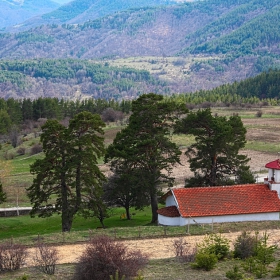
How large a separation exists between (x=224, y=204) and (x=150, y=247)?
8969 mm

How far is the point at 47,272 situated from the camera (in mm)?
21953

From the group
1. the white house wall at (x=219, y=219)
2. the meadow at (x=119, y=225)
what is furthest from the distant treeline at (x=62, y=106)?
the white house wall at (x=219, y=219)

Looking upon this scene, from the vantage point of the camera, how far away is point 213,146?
41.0m

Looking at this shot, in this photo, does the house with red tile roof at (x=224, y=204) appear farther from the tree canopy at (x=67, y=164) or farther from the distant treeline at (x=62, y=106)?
the distant treeline at (x=62, y=106)

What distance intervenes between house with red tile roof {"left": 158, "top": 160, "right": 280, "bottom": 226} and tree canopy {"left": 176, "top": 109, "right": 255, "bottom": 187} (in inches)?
158

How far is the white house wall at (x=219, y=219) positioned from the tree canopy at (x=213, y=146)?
5.55 metres

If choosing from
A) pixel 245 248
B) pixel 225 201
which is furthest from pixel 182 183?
pixel 245 248

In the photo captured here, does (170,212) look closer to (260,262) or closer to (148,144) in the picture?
(148,144)

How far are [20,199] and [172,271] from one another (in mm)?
36671

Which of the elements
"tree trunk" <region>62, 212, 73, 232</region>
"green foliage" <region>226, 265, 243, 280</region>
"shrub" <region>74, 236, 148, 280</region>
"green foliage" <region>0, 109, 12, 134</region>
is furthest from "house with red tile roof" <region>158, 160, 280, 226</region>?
"green foliage" <region>0, 109, 12, 134</region>

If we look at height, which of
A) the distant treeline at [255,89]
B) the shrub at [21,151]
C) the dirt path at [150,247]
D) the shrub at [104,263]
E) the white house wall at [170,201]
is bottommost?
the shrub at [21,151]

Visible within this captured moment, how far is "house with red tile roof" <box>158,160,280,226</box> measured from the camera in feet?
117

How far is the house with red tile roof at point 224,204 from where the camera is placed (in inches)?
1407

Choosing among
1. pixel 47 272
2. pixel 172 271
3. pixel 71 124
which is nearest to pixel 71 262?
pixel 47 272
